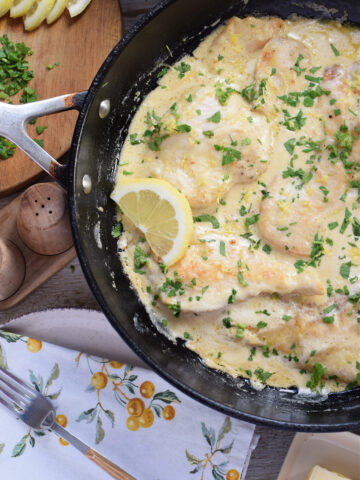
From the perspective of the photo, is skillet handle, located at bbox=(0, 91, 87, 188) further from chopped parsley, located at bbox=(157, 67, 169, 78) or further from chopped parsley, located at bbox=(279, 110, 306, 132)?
chopped parsley, located at bbox=(279, 110, 306, 132)

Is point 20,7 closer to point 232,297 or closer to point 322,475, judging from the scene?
point 232,297

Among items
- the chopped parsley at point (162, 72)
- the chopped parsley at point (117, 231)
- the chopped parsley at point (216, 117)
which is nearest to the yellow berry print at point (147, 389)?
the chopped parsley at point (117, 231)

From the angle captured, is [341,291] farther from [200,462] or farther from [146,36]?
[146,36]

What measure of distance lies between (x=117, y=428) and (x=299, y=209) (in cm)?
156

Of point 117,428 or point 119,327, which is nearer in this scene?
point 119,327

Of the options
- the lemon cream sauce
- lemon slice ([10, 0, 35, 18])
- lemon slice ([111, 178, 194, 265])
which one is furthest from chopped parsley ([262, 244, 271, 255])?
lemon slice ([10, 0, 35, 18])

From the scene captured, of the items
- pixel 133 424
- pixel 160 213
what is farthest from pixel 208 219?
pixel 133 424

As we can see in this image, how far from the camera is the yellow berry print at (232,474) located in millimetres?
2975

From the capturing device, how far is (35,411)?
3.00 meters

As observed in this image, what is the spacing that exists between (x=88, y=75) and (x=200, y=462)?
2299mm

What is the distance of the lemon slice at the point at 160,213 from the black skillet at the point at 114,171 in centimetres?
22

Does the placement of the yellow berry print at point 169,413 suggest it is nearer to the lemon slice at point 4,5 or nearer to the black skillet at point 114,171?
the black skillet at point 114,171

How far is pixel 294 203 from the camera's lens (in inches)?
109

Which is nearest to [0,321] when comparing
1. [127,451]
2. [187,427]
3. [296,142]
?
[127,451]
